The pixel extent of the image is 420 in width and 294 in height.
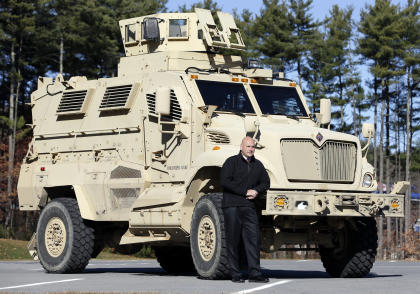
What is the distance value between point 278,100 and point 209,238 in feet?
12.1

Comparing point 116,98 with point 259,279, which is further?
point 116,98

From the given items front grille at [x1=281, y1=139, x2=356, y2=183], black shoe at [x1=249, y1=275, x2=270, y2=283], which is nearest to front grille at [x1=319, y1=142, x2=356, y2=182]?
front grille at [x1=281, y1=139, x2=356, y2=183]

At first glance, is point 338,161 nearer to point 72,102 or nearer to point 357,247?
point 357,247

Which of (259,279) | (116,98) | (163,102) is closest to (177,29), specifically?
(116,98)

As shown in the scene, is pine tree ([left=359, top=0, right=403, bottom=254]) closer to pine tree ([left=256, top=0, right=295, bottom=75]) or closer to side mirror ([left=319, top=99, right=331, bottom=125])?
pine tree ([left=256, top=0, right=295, bottom=75])

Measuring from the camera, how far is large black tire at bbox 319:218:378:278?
55.3 feet

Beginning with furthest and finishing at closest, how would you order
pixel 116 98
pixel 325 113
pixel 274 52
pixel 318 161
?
1. pixel 274 52
2. pixel 116 98
3. pixel 325 113
4. pixel 318 161

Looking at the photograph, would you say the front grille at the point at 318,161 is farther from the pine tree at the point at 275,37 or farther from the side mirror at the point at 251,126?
the pine tree at the point at 275,37

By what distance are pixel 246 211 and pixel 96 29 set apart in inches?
1990

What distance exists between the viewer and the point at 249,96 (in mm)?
18000

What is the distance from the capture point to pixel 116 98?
18922mm

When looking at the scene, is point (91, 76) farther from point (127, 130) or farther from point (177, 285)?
point (177, 285)

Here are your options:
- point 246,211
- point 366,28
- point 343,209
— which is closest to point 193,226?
point 246,211

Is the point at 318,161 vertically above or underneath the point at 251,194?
above
